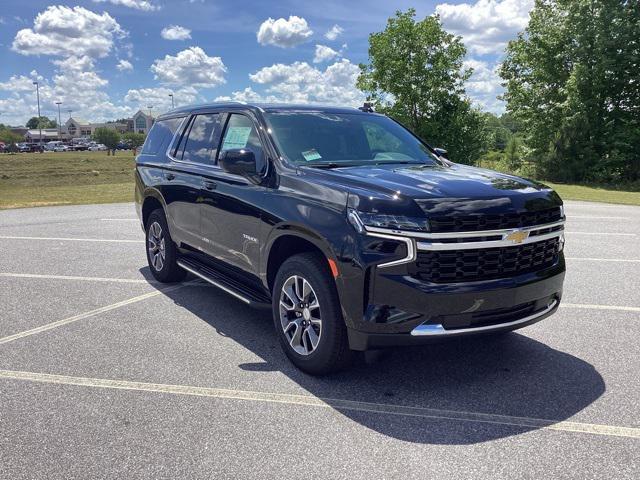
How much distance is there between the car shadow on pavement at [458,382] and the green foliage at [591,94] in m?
30.7

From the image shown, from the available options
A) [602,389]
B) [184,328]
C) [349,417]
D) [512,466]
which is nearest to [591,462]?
[512,466]

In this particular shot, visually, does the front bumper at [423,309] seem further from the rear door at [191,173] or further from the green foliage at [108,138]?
the green foliage at [108,138]

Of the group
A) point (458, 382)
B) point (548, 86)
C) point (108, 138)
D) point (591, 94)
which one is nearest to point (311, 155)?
point (458, 382)

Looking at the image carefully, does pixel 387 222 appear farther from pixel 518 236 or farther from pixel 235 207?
pixel 235 207

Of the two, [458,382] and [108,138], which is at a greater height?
[108,138]

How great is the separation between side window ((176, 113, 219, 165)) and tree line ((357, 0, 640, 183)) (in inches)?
1206

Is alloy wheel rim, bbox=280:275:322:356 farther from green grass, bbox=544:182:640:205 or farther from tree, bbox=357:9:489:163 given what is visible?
tree, bbox=357:9:489:163

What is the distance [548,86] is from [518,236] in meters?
35.7

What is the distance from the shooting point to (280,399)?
362cm

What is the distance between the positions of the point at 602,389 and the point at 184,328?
132 inches

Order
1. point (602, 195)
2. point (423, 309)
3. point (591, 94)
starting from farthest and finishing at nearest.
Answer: point (591, 94) → point (602, 195) → point (423, 309)

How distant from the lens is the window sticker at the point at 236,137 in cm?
492

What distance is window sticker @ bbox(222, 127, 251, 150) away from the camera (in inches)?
194

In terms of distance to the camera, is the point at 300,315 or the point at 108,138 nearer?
the point at 300,315
